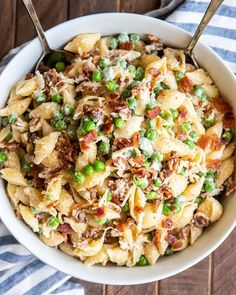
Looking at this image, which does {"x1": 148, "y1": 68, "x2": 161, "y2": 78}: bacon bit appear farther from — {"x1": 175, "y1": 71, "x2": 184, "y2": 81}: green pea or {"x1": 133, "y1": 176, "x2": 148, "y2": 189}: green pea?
{"x1": 133, "y1": 176, "x2": 148, "y2": 189}: green pea

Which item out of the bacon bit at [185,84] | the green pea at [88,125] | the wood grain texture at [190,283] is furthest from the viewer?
the wood grain texture at [190,283]

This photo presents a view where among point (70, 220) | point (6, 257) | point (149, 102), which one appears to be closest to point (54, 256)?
point (70, 220)

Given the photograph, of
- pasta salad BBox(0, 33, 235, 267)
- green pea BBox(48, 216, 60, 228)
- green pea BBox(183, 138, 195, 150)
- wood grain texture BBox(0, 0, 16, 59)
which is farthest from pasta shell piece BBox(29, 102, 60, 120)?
wood grain texture BBox(0, 0, 16, 59)

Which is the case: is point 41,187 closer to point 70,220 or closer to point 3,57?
point 70,220

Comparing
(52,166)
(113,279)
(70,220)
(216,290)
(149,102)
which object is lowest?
(216,290)

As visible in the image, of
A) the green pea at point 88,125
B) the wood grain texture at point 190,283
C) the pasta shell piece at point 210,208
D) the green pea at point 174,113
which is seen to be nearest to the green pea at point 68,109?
the green pea at point 88,125

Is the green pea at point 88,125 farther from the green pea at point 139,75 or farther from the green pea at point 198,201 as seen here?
the green pea at point 198,201

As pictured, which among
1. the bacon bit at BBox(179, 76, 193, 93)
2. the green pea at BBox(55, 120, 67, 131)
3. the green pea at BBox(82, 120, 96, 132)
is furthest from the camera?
the bacon bit at BBox(179, 76, 193, 93)
